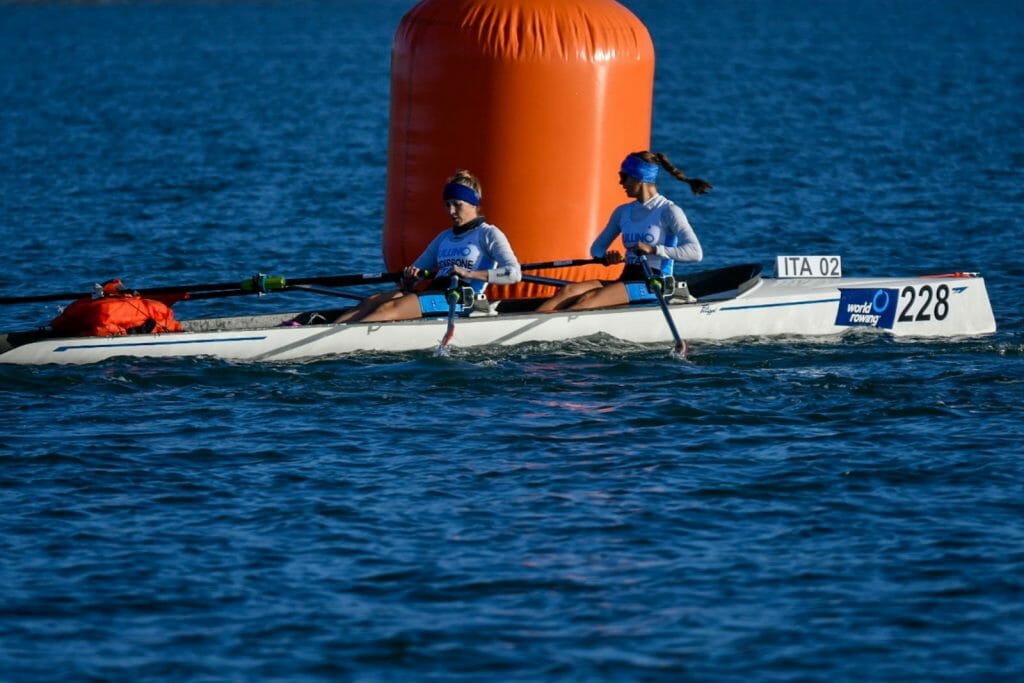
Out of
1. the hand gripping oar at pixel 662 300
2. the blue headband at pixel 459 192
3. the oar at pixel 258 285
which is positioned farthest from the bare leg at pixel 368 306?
the hand gripping oar at pixel 662 300

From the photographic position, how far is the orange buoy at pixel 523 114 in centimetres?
1480

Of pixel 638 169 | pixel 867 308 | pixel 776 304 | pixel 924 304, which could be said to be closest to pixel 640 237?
pixel 638 169

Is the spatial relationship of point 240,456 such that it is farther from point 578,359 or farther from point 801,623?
point 801,623

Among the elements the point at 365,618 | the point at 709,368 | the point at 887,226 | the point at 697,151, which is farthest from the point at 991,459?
the point at 697,151

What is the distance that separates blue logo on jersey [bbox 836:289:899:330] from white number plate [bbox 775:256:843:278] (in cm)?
21

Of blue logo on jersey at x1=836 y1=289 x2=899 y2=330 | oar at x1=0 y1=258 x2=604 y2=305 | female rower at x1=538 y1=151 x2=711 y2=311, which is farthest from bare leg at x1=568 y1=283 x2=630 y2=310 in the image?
blue logo on jersey at x1=836 y1=289 x2=899 y2=330

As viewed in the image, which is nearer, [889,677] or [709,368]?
[889,677]

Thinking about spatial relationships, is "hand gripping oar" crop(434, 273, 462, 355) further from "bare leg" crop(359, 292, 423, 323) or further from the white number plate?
the white number plate

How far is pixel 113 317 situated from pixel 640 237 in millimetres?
4305

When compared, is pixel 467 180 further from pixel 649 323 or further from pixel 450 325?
pixel 649 323

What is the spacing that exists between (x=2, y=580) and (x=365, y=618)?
2049 mm

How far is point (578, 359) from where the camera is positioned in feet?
45.2

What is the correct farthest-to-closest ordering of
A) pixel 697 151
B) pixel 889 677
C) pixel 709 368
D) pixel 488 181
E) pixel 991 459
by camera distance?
pixel 697 151 < pixel 488 181 < pixel 709 368 < pixel 991 459 < pixel 889 677

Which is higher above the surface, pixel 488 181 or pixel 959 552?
pixel 488 181
